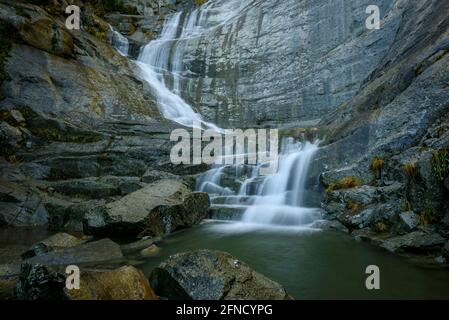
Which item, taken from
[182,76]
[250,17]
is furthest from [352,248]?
[250,17]

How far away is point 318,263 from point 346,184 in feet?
11.8

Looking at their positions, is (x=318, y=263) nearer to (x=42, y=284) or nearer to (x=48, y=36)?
(x=42, y=284)

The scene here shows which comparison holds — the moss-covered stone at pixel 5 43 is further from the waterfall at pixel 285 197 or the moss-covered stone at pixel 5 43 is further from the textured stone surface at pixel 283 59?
the waterfall at pixel 285 197

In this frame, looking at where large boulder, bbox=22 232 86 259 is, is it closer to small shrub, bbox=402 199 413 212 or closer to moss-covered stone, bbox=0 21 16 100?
small shrub, bbox=402 199 413 212

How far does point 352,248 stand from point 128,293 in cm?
452

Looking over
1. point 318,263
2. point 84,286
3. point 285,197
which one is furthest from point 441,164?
point 84,286

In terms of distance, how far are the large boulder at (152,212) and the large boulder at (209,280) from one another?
4.00 meters

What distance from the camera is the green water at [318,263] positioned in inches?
169

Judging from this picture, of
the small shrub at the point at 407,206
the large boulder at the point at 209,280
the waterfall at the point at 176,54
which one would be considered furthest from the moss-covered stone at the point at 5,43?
the small shrub at the point at 407,206

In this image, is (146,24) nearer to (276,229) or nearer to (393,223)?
(276,229)

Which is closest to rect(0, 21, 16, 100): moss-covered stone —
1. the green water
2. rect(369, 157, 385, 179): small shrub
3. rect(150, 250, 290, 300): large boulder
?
the green water

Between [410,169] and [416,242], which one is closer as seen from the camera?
[416,242]

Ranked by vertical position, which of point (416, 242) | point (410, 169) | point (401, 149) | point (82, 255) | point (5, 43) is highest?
point (5, 43)

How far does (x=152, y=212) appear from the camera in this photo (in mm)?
8227
